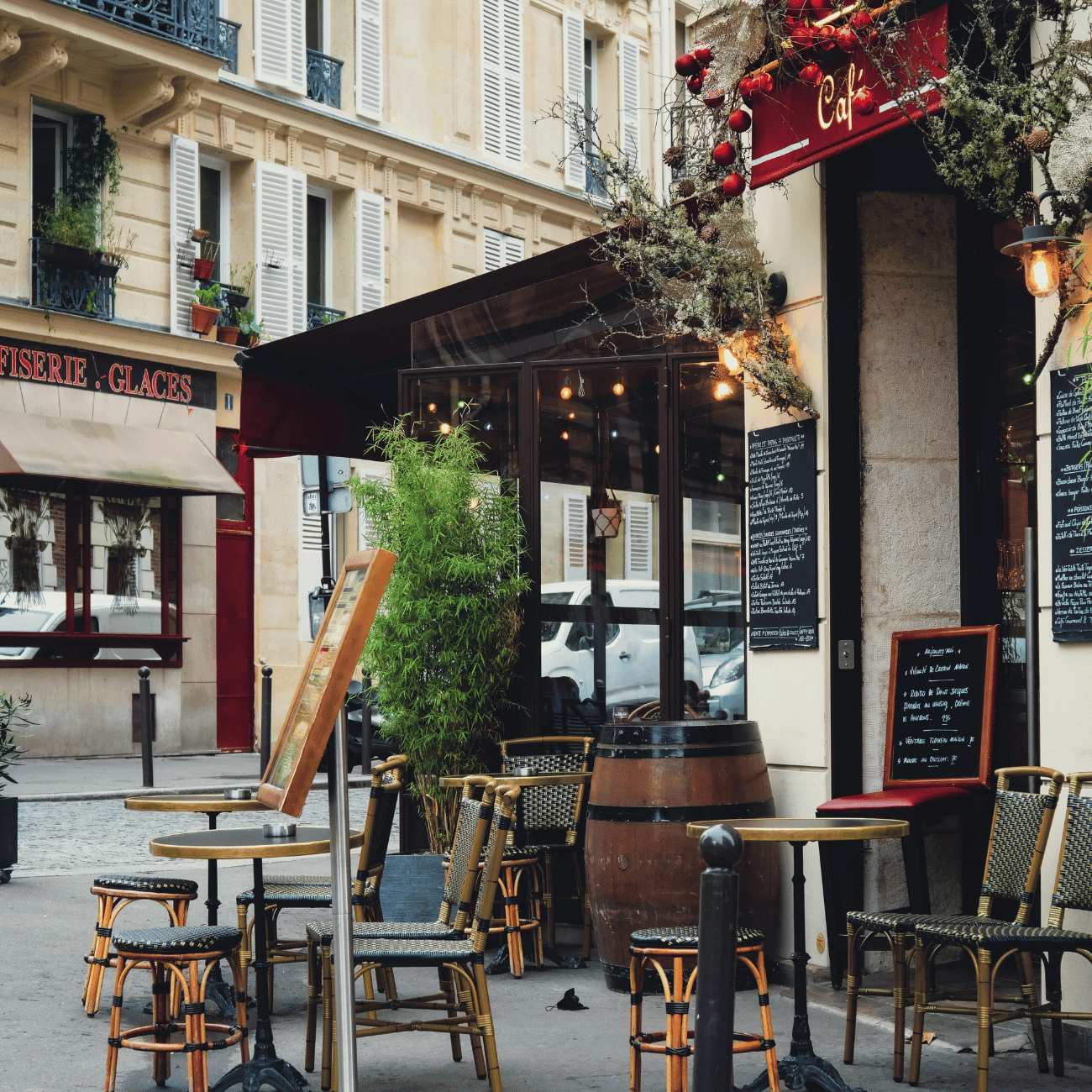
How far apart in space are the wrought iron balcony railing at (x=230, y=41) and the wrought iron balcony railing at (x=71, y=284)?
127 inches

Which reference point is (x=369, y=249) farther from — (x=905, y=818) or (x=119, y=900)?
(x=905, y=818)

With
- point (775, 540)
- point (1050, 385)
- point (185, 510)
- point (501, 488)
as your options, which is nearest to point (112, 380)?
point (185, 510)

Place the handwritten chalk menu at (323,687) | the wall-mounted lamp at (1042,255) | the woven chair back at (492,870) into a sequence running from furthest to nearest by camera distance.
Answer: the wall-mounted lamp at (1042,255) < the woven chair back at (492,870) < the handwritten chalk menu at (323,687)

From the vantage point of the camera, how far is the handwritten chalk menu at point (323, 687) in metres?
3.20

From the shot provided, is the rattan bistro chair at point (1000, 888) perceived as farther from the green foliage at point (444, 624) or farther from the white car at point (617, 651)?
the green foliage at point (444, 624)

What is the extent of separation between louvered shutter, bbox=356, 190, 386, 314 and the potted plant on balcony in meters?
2.37

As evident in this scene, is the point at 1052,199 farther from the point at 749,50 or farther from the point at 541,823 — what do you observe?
the point at 541,823

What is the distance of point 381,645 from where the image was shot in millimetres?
7523

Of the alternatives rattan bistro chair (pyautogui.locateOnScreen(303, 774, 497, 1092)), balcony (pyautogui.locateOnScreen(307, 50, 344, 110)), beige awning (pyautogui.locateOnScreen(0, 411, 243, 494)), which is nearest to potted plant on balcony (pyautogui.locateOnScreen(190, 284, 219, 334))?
beige awning (pyautogui.locateOnScreen(0, 411, 243, 494))

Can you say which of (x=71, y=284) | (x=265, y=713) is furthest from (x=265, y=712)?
(x=71, y=284)

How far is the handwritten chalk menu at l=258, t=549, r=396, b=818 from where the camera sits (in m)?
3.20

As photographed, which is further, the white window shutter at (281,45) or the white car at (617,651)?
the white window shutter at (281,45)

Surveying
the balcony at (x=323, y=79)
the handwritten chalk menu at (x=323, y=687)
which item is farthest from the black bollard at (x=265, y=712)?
the handwritten chalk menu at (x=323, y=687)

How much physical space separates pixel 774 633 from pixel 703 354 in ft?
5.03
